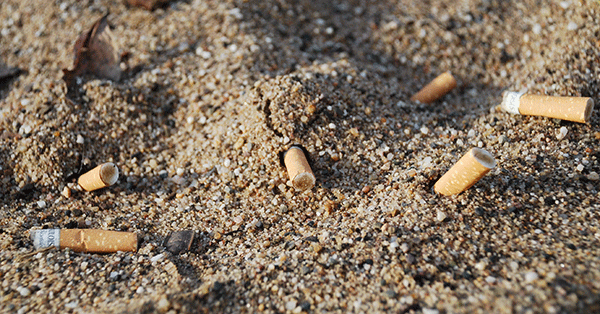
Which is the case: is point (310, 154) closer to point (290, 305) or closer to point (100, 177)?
point (290, 305)

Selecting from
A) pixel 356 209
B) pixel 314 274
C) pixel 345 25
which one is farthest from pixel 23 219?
pixel 345 25

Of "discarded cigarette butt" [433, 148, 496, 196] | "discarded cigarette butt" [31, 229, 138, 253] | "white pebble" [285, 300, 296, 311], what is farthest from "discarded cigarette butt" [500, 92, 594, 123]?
"discarded cigarette butt" [31, 229, 138, 253]

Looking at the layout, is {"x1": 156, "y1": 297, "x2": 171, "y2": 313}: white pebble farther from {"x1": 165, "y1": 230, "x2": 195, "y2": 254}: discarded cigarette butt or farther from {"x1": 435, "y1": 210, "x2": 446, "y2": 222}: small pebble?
{"x1": 435, "y1": 210, "x2": 446, "y2": 222}: small pebble

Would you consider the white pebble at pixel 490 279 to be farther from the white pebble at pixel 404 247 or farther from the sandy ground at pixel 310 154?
the white pebble at pixel 404 247

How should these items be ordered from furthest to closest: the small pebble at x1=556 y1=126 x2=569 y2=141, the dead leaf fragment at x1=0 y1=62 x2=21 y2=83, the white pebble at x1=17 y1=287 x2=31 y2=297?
1. the dead leaf fragment at x1=0 y1=62 x2=21 y2=83
2. the small pebble at x1=556 y1=126 x2=569 y2=141
3. the white pebble at x1=17 y1=287 x2=31 y2=297

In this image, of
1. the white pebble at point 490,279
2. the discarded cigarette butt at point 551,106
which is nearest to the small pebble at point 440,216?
the white pebble at point 490,279

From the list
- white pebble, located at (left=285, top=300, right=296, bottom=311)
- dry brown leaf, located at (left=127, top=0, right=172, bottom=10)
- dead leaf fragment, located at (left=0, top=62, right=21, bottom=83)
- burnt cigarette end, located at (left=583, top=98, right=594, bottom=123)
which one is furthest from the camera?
dry brown leaf, located at (left=127, top=0, right=172, bottom=10)
